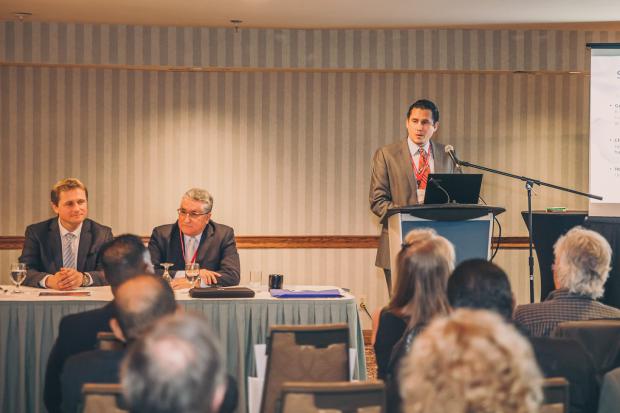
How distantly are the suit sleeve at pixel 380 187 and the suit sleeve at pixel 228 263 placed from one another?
3.65 feet

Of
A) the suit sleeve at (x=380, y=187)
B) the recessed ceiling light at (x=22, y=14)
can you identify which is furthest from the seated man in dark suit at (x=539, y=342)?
the recessed ceiling light at (x=22, y=14)

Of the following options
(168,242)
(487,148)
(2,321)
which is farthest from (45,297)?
(487,148)

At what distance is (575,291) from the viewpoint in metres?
3.72

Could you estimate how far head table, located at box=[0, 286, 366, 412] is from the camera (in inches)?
191

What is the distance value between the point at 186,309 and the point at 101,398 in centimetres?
223

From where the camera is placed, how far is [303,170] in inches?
327

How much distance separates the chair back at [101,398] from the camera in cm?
257

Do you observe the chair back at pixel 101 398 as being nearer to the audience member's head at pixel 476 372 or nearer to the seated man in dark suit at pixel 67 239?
the audience member's head at pixel 476 372

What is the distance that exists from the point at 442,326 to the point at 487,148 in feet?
21.7

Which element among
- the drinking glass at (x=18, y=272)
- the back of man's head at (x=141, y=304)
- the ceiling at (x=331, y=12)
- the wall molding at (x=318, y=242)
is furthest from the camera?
the wall molding at (x=318, y=242)

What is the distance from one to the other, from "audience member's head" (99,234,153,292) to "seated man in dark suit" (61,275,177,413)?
824 millimetres

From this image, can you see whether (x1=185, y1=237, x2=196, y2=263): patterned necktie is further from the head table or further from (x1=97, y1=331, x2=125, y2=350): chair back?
(x1=97, y1=331, x2=125, y2=350): chair back

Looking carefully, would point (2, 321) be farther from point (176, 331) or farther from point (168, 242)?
point (176, 331)

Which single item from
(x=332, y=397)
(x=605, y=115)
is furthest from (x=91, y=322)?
(x=605, y=115)
